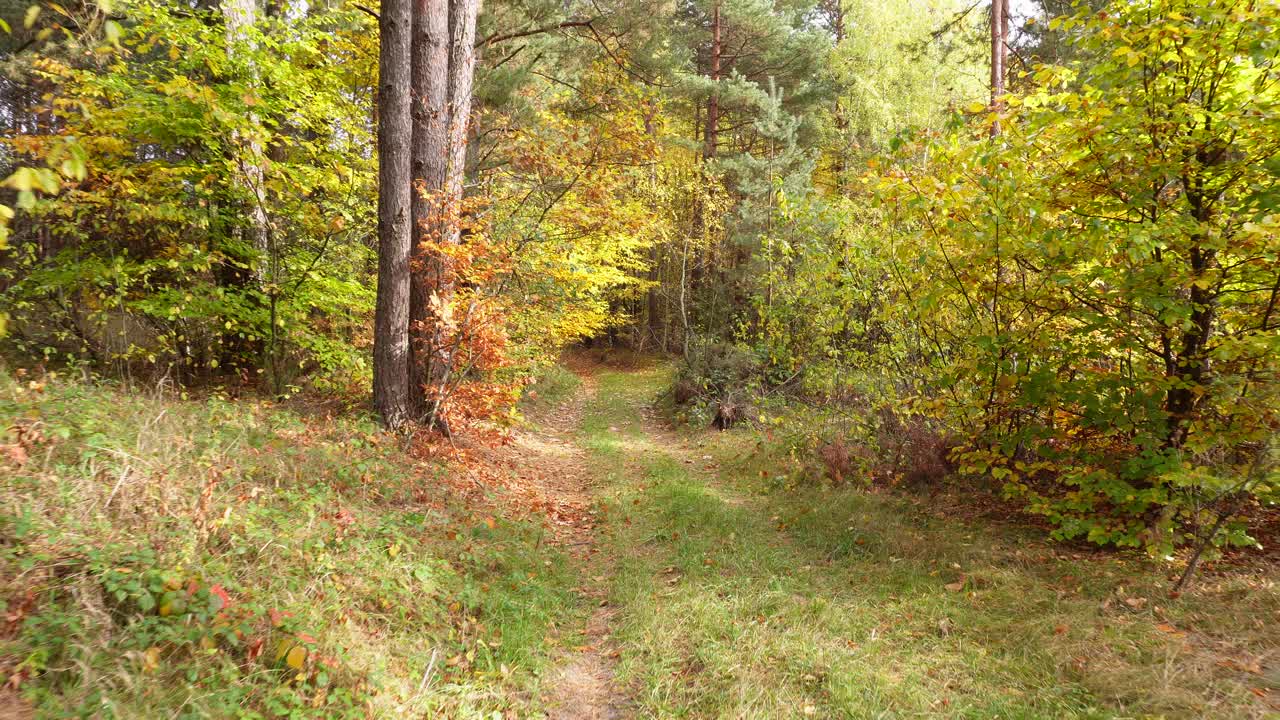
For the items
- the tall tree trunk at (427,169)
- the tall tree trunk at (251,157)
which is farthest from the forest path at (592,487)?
the tall tree trunk at (251,157)

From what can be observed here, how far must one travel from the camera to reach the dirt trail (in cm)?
347

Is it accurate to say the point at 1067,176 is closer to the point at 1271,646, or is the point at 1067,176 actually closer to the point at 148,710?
the point at 1271,646

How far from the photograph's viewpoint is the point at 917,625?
402 centimetres

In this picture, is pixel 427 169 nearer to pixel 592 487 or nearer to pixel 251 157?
pixel 251 157

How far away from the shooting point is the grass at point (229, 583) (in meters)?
2.42

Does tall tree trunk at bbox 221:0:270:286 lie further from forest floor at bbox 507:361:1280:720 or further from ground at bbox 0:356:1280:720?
forest floor at bbox 507:361:1280:720

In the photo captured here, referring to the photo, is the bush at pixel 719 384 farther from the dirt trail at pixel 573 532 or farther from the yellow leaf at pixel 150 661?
the yellow leaf at pixel 150 661

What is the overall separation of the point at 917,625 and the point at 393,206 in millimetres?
6509

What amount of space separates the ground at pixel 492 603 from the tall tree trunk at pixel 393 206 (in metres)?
1.02

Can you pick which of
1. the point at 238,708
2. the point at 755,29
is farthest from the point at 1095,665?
the point at 755,29

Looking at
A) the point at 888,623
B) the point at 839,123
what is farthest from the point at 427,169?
the point at 839,123

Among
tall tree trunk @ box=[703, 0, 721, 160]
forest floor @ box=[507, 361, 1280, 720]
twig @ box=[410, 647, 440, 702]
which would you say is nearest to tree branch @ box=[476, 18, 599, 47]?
forest floor @ box=[507, 361, 1280, 720]

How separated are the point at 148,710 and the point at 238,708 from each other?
0.30m

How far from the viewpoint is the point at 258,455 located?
15.4ft
